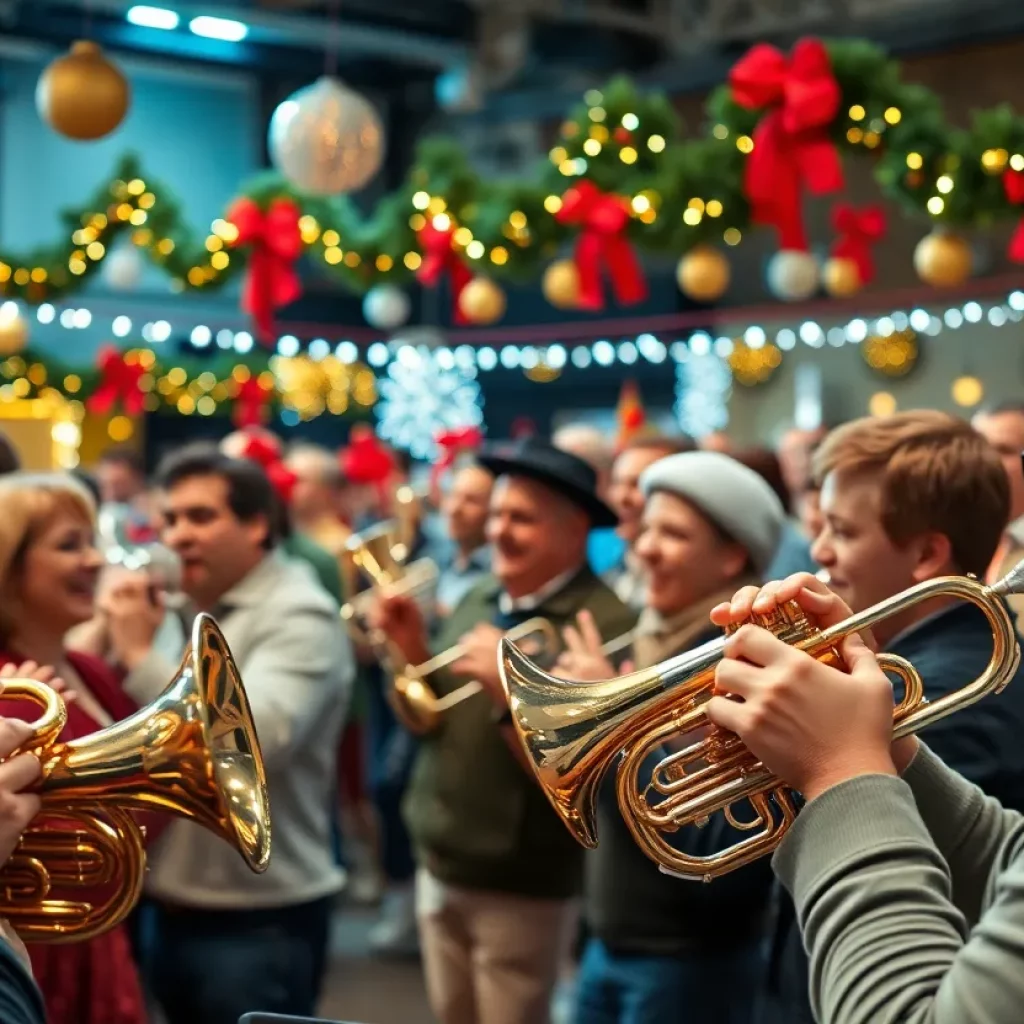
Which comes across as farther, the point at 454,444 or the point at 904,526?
the point at 454,444

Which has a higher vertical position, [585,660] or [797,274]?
[797,274]

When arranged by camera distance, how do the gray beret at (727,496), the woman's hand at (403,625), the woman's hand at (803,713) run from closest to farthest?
the woman's hand at (803,713) < the gray beret at (727,496) < the woman's hand at (403,625)

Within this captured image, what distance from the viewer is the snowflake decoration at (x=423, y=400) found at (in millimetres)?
12808

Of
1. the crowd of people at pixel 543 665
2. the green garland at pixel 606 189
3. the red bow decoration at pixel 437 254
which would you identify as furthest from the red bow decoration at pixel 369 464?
the crowd of people at pixel 543 665

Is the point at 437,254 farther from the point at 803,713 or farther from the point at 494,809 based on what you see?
the point at 803,713

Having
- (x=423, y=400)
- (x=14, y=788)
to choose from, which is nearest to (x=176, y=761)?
(x=14, y=788)

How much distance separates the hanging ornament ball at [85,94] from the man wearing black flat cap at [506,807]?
5.15 feet

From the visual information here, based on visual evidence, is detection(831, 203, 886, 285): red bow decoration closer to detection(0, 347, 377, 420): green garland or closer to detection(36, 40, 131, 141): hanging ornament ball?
detection(36, 40, 131, 141): hanging ornament ball

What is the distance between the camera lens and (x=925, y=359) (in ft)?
38.5

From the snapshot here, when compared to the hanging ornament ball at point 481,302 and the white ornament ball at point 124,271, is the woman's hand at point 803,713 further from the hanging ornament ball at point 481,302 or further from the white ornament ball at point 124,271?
the white ornament ball at point 124,271

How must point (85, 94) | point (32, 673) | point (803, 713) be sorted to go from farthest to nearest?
1. point (85, 94)
2. point (32, 673)
3. point (803, 713)

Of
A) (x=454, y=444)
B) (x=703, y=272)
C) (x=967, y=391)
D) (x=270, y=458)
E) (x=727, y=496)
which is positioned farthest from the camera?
(x=967, y=391)

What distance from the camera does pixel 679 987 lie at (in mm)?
2777

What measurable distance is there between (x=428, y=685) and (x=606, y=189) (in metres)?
2.67
